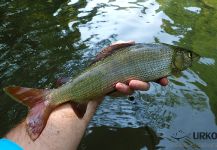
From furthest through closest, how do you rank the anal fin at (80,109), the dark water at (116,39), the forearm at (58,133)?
1. the dark water at (116,39)
2. the forearm at (58,133)
3. the anal fin at (80,109)

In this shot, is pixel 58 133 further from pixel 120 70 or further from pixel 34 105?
pixel 120 70

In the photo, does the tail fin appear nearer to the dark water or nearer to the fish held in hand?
the fish held in hand

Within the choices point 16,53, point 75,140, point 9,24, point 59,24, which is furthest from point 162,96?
point 9,24

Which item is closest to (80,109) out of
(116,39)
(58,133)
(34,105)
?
(34,105)

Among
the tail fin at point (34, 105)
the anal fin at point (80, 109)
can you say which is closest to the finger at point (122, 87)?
the anal fin at point (80, 109)

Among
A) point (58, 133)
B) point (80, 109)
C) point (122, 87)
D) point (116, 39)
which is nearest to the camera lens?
point (122, 87)

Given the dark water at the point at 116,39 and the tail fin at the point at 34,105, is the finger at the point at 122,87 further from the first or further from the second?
the dark water at the point at 116,39

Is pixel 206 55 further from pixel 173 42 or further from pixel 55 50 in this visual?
pixel 55 50

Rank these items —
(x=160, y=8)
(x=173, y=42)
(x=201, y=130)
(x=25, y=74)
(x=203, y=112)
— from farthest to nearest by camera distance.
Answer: (x=160, y=8) → (x=173, y=42) → (x=25, y=74) → (x=203, y=112) → (x=201, y=130)
